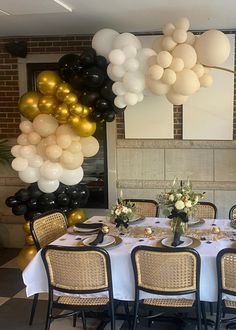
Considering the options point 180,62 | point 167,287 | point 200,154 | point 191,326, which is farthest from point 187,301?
point 200,154

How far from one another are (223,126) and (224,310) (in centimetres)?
264

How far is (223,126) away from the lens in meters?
5.38

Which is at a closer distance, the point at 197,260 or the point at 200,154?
the point at 197,260

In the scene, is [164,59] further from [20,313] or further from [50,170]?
[20,313]

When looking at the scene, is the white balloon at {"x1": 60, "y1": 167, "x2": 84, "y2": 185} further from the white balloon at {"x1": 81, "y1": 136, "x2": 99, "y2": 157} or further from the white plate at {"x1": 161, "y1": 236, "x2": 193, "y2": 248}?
the white plate at {"x1": 161, "y1": 236, "x2": 193, "y2": 248}

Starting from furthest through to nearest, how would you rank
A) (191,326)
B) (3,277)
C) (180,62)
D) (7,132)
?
(7,132), (3,277), (180,62), (191,326)

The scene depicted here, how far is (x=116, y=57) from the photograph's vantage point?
14.3 feet

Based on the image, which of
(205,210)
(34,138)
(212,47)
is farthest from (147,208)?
(212,47)

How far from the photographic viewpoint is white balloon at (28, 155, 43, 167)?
489 cm

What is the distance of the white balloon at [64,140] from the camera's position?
476 centimetres

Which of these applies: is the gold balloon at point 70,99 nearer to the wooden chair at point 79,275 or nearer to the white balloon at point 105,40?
the white balloon at point 105,40

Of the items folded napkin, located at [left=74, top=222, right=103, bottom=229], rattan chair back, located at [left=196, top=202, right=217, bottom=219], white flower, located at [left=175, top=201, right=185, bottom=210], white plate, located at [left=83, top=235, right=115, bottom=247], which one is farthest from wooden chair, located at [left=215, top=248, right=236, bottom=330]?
rattan chair back, located at [left=196, top=202, right=217, bottom=219]

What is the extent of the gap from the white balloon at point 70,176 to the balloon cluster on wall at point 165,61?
0.92 metres

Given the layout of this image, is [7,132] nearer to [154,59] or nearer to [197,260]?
[154,59]
